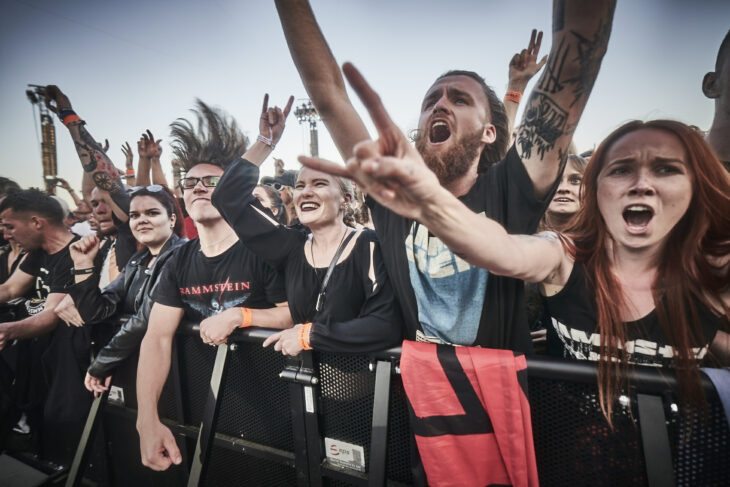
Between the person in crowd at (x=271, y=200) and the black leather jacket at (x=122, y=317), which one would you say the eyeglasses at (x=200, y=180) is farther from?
the person in crowd at (x=271, y=200)

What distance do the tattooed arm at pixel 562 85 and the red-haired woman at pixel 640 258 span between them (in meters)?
0.31

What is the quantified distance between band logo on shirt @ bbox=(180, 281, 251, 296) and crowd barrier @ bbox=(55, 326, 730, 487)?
0.92 ft

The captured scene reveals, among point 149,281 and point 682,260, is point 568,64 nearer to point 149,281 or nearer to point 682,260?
point 682,260

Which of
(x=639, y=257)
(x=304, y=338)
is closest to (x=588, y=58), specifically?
(x=639, y=257)

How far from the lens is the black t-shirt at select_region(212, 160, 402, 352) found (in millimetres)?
1354

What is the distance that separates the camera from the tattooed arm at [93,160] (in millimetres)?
3350

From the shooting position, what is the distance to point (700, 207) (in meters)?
1.22

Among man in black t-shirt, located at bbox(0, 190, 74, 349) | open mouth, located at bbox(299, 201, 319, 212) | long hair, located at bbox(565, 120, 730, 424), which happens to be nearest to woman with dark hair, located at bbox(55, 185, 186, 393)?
open mouth, located at bbox(299, 201, 319, 212)

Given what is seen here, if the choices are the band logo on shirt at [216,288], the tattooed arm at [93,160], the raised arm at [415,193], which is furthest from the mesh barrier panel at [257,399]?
the tattooed arm at [93,160]

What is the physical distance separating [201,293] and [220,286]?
14 centimetres

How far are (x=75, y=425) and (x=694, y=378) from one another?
12.9ft

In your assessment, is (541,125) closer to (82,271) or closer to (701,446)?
(701,446)

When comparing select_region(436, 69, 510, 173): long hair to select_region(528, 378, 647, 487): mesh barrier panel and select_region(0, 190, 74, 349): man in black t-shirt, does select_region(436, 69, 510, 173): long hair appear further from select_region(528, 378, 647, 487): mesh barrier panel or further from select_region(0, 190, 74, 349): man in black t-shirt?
select_region(0, 190, 74, 349): man in black t-shirt

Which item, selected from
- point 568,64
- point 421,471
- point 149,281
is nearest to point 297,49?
point 568,64
